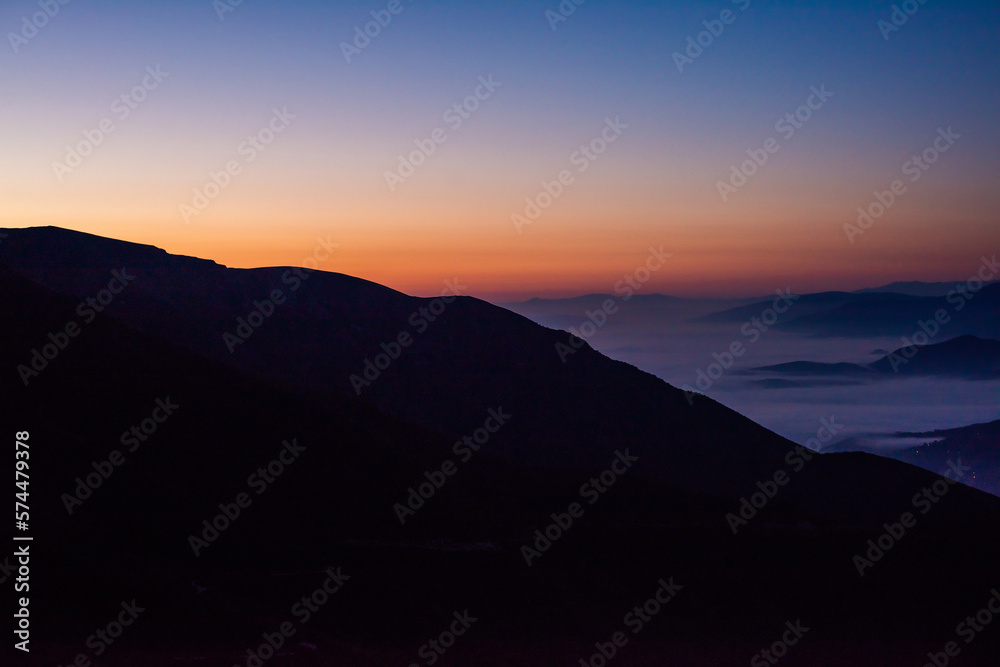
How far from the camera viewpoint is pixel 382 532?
4619 centimetres

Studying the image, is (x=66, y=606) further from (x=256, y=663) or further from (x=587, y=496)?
(x=587, y=496)

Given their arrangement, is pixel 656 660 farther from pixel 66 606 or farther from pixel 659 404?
pixel 659 404


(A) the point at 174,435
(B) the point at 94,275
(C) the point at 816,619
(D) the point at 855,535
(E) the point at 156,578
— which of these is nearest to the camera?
(E) the point at 156,578

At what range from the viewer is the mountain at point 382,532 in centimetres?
3312

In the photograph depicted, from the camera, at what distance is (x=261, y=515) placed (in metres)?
44.4

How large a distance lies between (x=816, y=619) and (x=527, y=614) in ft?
47.0

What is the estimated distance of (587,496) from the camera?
186 feet

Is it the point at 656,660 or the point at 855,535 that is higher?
the point at 855,535

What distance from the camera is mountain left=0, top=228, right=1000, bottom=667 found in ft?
109

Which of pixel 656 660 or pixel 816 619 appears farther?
pixel 816 619

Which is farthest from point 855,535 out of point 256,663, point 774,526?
point 256,663

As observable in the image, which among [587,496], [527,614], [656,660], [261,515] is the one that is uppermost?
[587,496]

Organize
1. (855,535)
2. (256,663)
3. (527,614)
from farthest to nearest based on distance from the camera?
(855,535) → (527,614) → (256,663)

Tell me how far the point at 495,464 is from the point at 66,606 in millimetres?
34806
